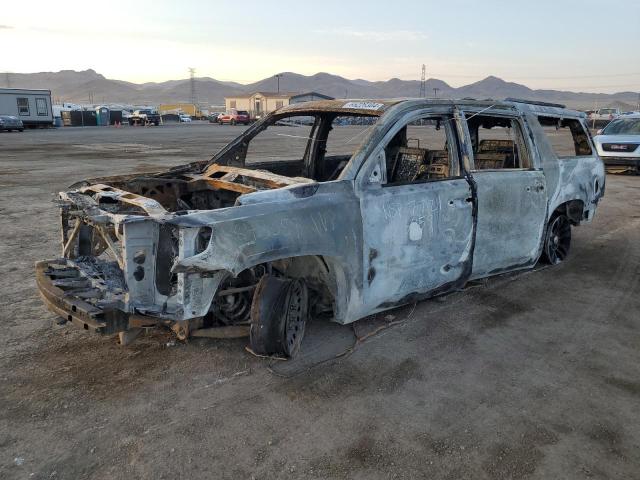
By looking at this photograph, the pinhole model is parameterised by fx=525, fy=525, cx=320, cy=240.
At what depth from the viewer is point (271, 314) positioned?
357 centimetres

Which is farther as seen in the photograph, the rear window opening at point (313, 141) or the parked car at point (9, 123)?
the parked car at point (9, 123)

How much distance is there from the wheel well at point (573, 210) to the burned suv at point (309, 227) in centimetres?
21

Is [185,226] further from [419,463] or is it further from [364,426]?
[419,463]

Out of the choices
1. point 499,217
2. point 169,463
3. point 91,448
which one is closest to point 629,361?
point 499,217

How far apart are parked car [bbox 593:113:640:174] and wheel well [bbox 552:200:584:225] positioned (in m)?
10.2

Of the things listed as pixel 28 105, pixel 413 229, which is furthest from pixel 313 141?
pixel 28 105

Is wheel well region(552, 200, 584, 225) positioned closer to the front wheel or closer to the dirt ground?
the front wheel

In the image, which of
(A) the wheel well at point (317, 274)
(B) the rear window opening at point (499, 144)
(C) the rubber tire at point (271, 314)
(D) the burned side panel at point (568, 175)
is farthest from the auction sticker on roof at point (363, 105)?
(D) the burned side panel at point (568, 175)

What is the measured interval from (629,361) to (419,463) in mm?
2163

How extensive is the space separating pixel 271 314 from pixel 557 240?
426 cm

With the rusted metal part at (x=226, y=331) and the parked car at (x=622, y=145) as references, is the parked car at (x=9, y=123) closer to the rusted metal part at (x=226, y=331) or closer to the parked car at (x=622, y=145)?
the parked car at (x=622, y=145)

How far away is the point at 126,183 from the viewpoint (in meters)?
4.52

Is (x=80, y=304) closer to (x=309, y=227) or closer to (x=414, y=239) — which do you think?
(x=309, y=227)

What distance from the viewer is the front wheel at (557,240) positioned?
6074mm
